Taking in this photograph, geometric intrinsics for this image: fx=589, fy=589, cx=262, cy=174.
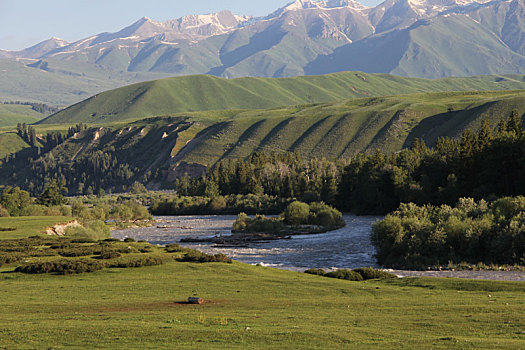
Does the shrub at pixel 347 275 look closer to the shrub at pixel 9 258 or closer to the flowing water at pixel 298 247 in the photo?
the flowing water at pixel 298 247

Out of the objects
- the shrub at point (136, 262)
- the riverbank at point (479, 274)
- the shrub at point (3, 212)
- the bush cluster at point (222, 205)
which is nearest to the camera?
the riverbank at point (479, 274)

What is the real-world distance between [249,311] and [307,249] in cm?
4336

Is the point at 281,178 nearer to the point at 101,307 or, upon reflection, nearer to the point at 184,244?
the point at 184,244

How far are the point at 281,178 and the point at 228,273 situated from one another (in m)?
116

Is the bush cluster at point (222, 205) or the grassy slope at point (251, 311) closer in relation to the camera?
the grassy slope at point (251, 311)

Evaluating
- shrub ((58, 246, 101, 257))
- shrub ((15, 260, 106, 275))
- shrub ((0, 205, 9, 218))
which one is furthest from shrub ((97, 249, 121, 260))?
shrub ((0, 205, 9, 218))

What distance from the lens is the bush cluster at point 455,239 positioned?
4953cm

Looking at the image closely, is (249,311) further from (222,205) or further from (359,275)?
(222,205)

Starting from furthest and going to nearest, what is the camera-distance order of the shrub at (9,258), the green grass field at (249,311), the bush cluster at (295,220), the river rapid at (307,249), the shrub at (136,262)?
the bush cluster at (295,220) → the river rapid at (307,249) → the shrub at (9,258) → the shrub at (136,262) → the green grass field at (249,311)

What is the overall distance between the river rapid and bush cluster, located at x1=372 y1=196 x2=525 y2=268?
116 inches

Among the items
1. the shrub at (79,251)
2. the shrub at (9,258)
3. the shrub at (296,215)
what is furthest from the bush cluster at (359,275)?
the shrub at (296,215)

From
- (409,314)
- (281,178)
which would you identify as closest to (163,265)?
(409,314)

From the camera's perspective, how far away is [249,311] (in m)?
27.1

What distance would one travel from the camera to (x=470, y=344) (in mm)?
19156
